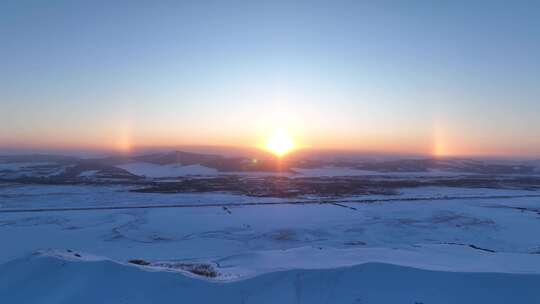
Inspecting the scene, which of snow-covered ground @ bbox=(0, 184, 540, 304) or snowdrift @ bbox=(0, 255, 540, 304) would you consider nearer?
snowdrift @ bbox=(0, 255, 540, 304)

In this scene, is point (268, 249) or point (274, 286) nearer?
point (274, 286)

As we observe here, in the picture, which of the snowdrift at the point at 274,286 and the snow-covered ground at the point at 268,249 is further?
the snow-covered ground at the point at 268,249

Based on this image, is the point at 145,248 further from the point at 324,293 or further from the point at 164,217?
the point at 324,293

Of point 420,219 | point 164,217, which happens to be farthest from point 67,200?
point 420,219
